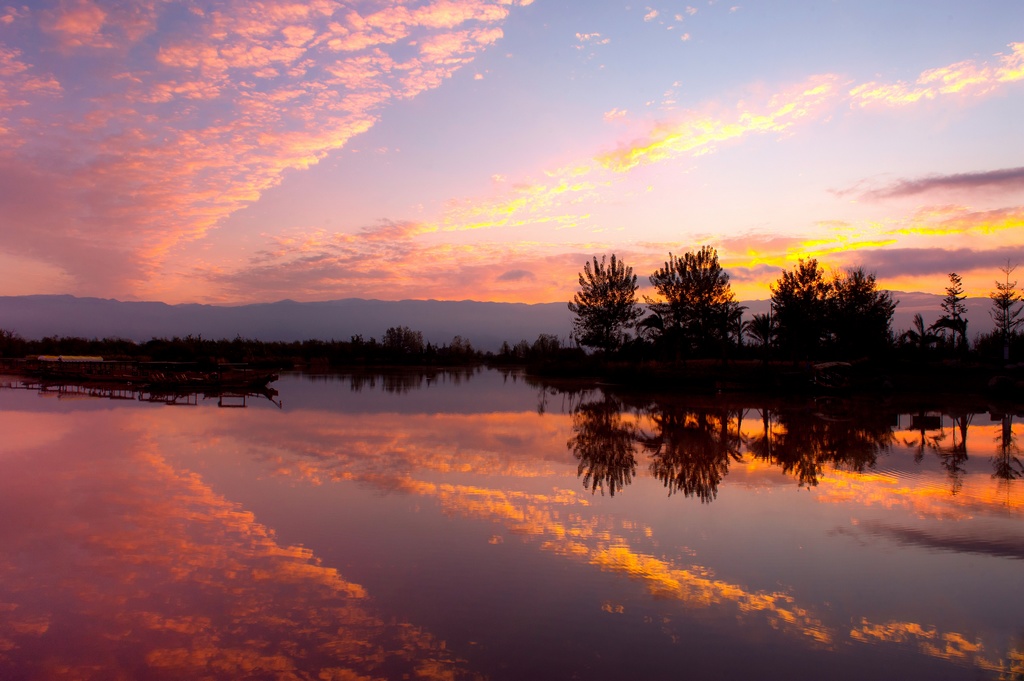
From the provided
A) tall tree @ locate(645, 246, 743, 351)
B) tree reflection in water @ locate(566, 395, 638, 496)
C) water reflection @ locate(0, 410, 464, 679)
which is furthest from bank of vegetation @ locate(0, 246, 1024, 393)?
water reflection @ locate(0, 410, 464, 679)

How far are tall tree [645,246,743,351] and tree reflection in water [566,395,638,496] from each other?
16.6m

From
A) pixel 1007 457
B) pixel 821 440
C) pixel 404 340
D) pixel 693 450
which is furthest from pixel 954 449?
pixel 404 340

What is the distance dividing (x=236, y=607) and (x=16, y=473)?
7.86m

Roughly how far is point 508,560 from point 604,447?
763 cm

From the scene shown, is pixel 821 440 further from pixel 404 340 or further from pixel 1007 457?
pixel 404 340

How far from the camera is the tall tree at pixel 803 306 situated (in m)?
36.3

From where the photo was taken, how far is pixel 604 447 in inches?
545

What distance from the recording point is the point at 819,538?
24.1 feet

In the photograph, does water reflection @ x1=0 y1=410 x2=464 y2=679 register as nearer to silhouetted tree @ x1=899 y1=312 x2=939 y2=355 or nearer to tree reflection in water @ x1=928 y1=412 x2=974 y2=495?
tree reflection in water @ x1=928 y1=412 x2=974 y2=495

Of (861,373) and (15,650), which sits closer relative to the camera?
(15,650)

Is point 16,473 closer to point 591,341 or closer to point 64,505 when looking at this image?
point 64,505

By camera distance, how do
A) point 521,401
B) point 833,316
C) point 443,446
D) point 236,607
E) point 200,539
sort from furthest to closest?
point 833,316 → point 521,401 → point 443,446 → point 200,539 → point 236,607

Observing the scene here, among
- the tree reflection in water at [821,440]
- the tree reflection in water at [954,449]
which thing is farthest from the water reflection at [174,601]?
the tree reflection in water at [954,449]

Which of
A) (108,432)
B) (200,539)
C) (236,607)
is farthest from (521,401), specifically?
(236,607)
